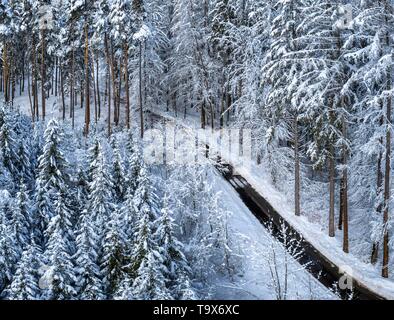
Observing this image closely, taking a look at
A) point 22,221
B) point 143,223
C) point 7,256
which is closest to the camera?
point 7,256

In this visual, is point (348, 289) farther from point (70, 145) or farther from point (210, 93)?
point (210, 93)

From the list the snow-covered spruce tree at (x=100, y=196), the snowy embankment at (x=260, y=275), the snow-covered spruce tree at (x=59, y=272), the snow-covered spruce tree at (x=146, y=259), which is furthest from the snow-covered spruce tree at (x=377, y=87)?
the snow-covered spruce tree at (x=59, y=272)

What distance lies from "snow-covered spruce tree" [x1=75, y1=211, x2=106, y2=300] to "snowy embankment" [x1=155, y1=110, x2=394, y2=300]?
13.8 meters

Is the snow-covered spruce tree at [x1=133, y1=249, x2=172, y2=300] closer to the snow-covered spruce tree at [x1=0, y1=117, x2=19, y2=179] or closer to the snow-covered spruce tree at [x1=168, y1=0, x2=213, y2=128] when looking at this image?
the snow-covered spruce tree at [x1=0, y1=117, x2=19, y2=179]

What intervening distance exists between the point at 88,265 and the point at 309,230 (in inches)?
623

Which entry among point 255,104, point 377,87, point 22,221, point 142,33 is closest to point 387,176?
point 377,87

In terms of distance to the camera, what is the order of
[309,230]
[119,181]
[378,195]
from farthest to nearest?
[309,230], [378,195], [119,181]

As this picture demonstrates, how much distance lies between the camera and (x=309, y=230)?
27641 millimetres

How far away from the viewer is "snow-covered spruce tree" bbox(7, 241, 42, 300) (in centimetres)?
1544

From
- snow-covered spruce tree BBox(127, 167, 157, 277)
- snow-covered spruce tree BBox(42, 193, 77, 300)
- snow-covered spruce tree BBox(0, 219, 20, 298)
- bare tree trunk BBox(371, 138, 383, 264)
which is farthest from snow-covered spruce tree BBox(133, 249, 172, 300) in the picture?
bare tree trunk BBox(371, 138, 383, 264)

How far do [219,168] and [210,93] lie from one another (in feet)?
41.2

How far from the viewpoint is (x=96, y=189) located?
20641 mm

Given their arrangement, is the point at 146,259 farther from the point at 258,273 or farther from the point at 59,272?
the point at 258,273
